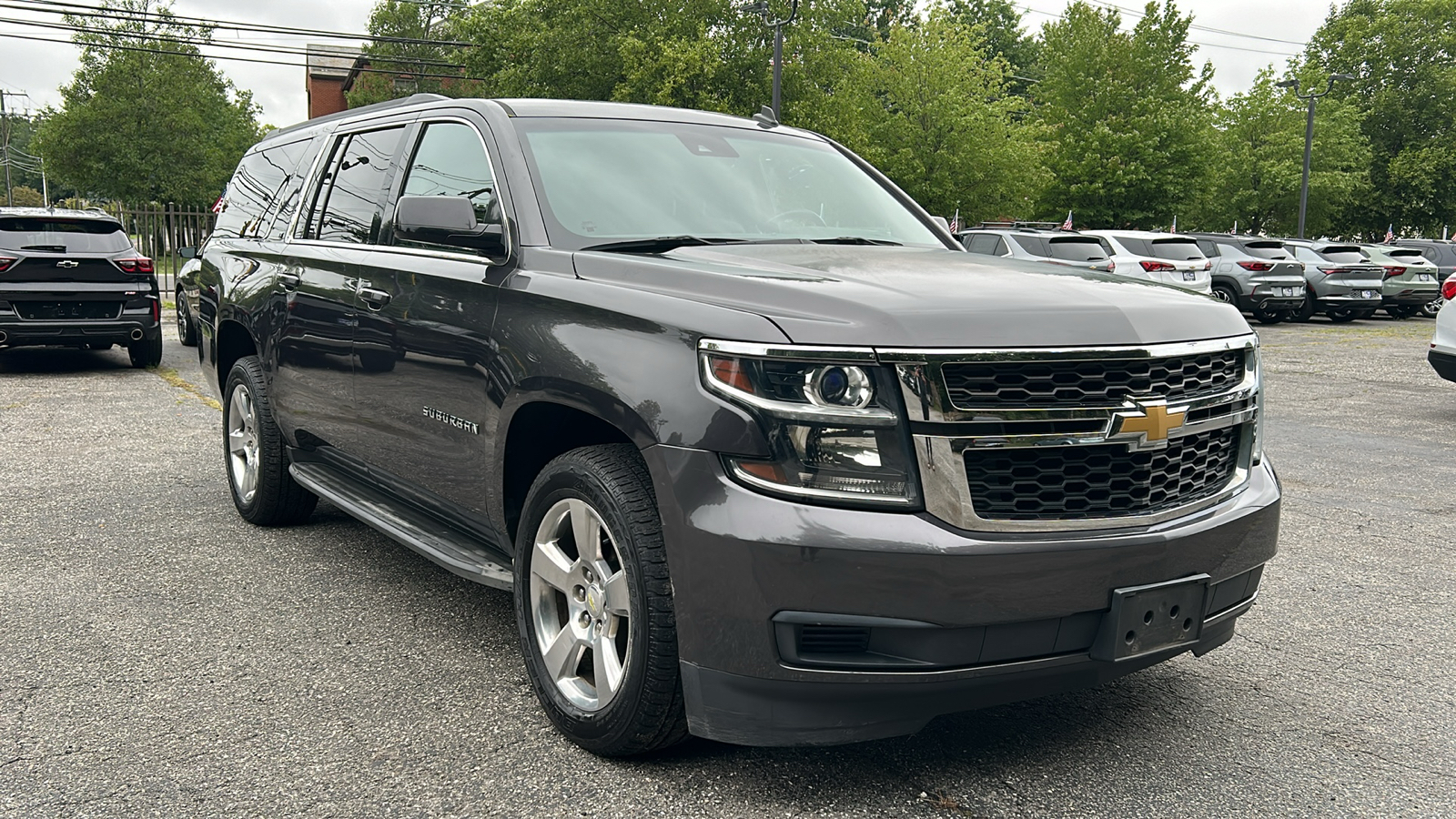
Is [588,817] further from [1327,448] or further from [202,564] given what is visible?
[1327,448]

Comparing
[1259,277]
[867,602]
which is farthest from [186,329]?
[1259,277]

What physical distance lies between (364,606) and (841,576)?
2.56 m

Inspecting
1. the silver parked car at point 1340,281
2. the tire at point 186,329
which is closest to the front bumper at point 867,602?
the tire at point 186,329

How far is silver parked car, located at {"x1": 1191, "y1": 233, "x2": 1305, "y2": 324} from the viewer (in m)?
23.0

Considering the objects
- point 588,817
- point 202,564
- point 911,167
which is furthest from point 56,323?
point 911,167

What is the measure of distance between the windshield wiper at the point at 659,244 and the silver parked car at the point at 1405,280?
24.7m

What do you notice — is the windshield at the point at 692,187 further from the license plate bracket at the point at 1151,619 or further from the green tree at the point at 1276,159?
the green tree at the point at 1276,159

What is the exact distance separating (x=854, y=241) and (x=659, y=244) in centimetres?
84

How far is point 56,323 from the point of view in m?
11.8

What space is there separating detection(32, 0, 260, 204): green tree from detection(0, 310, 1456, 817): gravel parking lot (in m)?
37.5

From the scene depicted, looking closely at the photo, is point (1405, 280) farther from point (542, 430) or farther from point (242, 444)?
point (542, 430)

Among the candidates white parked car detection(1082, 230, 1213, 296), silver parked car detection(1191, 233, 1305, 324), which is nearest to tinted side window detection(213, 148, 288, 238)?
white parked car detection(1082, 230, 1213, 296)

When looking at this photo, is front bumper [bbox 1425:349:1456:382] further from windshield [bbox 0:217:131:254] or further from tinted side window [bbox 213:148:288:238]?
windshield [bbox 0:217:131:254]

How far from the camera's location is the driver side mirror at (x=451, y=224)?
3.65 metres
